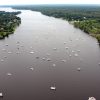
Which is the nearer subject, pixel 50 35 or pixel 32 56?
pixel 32 56

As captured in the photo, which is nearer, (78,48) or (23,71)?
(23,71)

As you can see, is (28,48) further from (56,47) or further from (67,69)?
(67,69)

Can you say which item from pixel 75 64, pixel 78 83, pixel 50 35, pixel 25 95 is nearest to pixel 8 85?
pixel 25 95

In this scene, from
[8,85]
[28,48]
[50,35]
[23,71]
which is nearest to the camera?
[8,85]

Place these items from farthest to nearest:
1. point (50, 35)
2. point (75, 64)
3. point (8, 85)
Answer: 1. point (50, 35)
2. point (75, 64)
3. point (8, 85)

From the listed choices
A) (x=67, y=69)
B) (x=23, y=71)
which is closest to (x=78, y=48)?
(x=67, y=69)

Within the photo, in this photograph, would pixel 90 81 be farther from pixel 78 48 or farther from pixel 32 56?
pixel 78 48
